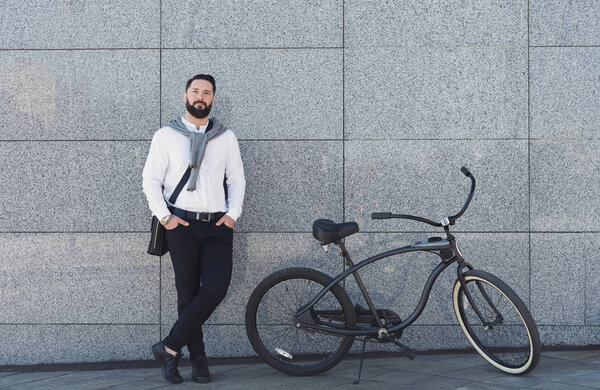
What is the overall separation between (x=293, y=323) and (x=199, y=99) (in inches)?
78.9

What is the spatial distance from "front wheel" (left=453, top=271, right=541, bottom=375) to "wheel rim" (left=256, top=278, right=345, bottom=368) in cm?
101

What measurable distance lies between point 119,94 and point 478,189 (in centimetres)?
335

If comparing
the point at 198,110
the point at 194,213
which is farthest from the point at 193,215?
the point at 198,110

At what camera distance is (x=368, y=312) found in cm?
564

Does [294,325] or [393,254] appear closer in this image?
[393,254]

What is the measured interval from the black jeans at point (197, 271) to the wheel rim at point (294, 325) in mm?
492

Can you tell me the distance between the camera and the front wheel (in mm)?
5176

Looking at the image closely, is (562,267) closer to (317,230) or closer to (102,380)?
(317,230)

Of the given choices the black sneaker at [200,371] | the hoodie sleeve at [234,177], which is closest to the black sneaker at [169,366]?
the black sneaker at [200,371]

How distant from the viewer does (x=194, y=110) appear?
18.1 feet

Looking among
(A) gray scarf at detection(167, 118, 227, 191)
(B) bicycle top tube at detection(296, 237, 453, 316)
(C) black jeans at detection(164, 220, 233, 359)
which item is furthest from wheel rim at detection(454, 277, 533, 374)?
(A) gray scarf at detection(167, 118, 227, 191)

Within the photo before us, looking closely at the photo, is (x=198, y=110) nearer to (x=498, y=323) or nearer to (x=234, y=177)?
(x=234, y=177)

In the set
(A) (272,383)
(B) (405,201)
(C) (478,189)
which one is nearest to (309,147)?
(B) (405,201)

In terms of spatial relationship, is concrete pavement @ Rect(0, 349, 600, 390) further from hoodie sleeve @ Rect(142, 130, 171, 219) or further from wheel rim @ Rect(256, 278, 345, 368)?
hoodie sleeve @ Rect(142, 130, 171, 219)
